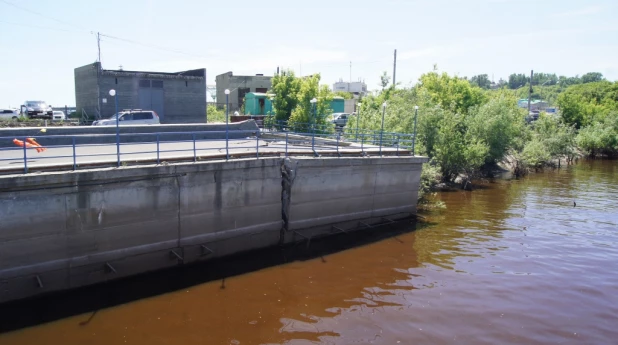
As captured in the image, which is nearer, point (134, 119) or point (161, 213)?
point (161, 213)


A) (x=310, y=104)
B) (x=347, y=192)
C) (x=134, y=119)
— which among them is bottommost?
(x=347, y=192)

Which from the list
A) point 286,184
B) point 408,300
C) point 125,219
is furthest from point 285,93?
point 408,300

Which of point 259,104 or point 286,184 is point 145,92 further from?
point 286,184

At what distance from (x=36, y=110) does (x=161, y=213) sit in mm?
32827

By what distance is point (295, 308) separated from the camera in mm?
12055

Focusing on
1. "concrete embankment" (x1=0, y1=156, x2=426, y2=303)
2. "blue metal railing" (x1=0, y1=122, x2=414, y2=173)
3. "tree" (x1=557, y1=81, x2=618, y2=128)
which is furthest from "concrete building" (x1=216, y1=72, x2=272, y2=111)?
"concrete embankment" (x1=0, y1=156, x2=426, y2=303)

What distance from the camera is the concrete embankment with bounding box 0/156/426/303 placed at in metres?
11.2

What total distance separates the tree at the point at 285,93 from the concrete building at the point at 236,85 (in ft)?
77.2

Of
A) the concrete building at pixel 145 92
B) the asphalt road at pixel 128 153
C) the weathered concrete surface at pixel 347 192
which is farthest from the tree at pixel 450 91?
the asphalt road at pixel 128 153

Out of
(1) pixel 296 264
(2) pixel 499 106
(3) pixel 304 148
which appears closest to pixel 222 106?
(2) pixel 499 106

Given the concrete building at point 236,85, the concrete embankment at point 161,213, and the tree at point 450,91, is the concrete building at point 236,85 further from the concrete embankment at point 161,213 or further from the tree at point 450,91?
the concrete embankment at point 161,213

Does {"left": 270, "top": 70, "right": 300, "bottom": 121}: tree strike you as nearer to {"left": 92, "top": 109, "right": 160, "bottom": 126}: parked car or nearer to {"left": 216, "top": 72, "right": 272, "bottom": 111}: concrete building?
{"left": 92, "top": 109, "right": 160, "bottom": 126}: parked car

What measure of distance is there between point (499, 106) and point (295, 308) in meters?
28.7

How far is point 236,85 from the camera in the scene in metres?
57.2
